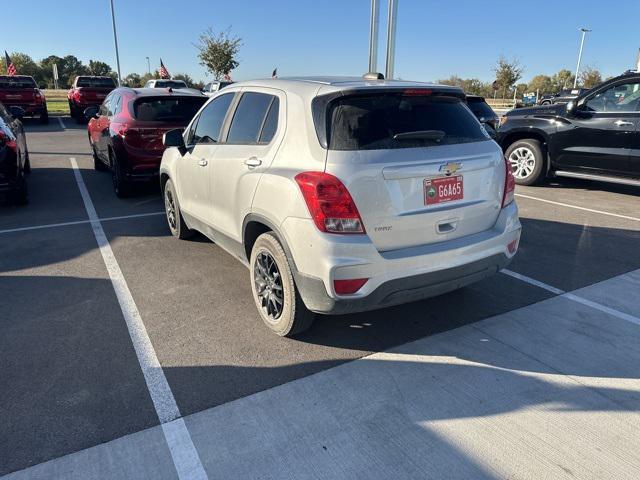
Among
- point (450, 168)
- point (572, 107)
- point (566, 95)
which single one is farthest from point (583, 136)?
point (566, 95)

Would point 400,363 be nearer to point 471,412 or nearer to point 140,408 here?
point 471,412

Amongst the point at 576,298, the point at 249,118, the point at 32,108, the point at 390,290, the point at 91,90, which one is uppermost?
the point at 91,90

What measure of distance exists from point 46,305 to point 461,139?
354cm

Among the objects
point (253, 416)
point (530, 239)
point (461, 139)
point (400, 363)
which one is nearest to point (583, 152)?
point (530, 239)

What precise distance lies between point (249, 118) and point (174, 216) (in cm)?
226

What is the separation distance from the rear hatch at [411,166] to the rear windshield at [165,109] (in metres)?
5.05

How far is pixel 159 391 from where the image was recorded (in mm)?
2885

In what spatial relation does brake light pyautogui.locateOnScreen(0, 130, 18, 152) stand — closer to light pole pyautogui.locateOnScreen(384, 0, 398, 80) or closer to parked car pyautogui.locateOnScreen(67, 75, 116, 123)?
light pole pyautogui.locateOnScreen(384, 0, 398, 80)

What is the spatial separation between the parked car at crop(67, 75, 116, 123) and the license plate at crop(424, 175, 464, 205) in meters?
20.5

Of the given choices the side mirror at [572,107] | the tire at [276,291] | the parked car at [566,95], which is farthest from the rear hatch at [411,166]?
the parked car at [566,95]

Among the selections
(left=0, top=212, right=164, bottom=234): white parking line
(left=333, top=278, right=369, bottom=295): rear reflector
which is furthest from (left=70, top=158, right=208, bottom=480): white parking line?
(left=0, top=212, right=164, bottom=234): white parking line

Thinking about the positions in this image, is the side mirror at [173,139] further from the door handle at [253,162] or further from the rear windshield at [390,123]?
the rear windshield at [390,123]

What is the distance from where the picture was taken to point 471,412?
2.70 m

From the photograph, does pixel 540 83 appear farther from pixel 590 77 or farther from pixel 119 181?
pixel 119 181
